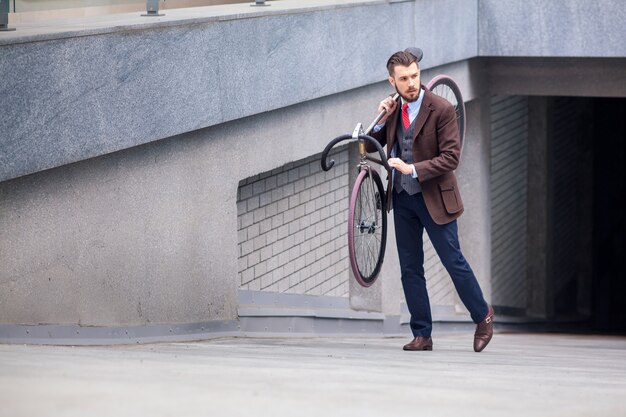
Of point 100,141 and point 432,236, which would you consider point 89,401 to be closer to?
point 100,141

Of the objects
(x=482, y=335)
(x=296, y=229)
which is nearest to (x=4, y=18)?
(x=482, y=335)

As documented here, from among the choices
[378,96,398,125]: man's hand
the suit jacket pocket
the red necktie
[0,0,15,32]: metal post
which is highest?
[0,0,15,32]: metal post

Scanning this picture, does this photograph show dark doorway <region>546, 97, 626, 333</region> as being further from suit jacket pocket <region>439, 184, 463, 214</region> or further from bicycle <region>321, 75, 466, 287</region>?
suit jacket pocket <region>439, 184, 463, 214</region>

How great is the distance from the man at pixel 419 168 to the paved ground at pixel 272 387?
1.49 m

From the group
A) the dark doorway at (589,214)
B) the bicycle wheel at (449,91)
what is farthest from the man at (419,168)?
the dark doorway at (589,214)

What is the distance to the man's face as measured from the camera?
6579 millimetres

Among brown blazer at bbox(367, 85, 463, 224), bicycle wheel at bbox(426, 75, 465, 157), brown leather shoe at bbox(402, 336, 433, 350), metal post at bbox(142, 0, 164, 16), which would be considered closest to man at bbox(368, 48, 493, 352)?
brown blazer at bbox(367, 85, 463, 224)

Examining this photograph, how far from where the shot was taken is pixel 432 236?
6887 mm

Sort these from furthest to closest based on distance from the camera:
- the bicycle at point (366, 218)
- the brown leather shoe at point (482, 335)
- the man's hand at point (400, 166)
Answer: the brown leather shoe at point (482, 335), the bicycle at point (366, 218), the man's hand at point (400, 166)

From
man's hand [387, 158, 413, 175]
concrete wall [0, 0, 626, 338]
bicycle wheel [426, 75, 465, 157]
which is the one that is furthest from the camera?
bicycle wheel [426, 75, 465, 157]

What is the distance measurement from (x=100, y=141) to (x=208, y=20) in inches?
57.3

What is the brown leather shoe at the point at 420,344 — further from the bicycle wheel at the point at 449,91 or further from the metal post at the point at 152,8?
the metal post at the point at 152,8

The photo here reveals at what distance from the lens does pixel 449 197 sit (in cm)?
677

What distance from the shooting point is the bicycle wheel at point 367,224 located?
22.3 ft
